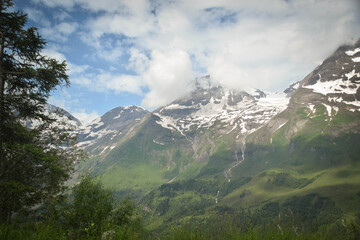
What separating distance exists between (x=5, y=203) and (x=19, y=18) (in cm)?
1490

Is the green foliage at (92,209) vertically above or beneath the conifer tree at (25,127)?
beneath

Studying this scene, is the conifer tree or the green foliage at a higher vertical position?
the conifer tree

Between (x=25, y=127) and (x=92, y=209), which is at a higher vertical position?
(x=25, y=127)

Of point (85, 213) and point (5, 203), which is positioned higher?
point (5, 203)

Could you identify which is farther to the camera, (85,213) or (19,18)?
(19,18)

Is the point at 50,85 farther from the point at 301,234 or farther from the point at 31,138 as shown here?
the point at 301,234

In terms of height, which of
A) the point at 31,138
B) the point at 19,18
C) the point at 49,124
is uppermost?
the point at 19,18

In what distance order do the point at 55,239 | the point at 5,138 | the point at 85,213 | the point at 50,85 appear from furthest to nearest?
1. the point at 50,85
2. the point at 5,138
3. the point at 85,213
4. the point at 55,239

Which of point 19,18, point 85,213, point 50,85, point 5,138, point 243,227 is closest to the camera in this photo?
point 243,227

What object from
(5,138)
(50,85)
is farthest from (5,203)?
(50,85)

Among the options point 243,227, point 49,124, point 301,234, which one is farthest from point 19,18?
point 301,234

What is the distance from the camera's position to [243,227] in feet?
29.2

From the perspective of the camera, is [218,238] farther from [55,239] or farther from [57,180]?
[57,180]

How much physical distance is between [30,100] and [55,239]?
54.0 feet
